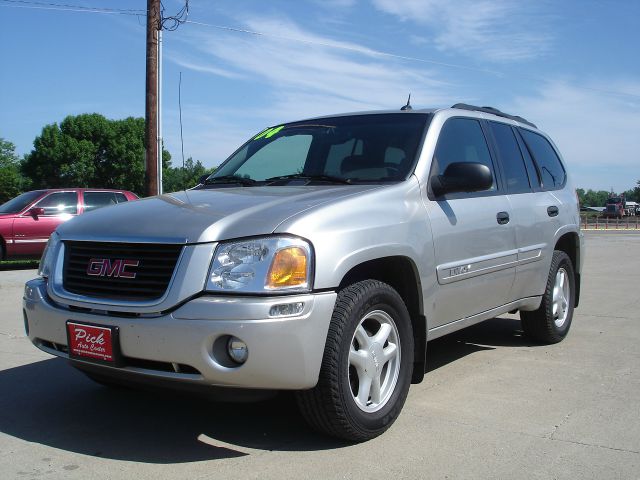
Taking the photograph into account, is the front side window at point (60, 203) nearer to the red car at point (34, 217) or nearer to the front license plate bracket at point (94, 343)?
the red car at point (34, 217)

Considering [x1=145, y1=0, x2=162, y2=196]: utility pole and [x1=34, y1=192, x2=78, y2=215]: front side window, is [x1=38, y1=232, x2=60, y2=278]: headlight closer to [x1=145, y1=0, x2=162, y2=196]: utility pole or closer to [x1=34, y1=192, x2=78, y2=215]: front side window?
[x1=145, y1=0, x2=162, y2=196]: utility pole

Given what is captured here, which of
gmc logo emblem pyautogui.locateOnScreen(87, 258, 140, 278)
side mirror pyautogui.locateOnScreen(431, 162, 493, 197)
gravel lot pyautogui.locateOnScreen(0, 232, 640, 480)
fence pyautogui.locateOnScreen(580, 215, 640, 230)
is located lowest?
fence pyautogui.locateOnScreen(580, 215, 640, 230)

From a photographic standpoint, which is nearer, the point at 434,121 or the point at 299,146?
the point at 434,121

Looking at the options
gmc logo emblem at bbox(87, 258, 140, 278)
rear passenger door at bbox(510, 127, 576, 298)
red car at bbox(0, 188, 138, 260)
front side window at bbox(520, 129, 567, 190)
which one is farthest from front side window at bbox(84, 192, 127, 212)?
gmc logo emblem at bbox(87, 258, 140, 278)

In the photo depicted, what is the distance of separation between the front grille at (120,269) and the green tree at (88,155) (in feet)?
174

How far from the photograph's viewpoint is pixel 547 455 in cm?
339

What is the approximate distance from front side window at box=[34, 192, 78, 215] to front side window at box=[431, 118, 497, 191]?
11.6 m

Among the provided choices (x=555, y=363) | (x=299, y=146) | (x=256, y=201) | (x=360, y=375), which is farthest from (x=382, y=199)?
(x=555, y=363)

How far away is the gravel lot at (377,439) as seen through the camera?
324 centimetres

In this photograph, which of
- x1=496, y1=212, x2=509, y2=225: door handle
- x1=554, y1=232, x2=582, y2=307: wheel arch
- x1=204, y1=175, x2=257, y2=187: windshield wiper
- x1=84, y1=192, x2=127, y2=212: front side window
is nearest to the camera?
x1=204, y1=175, x2=257, y2=187: windshield wiper

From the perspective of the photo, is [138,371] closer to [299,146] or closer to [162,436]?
[162,436]

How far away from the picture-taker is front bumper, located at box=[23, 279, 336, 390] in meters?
3.07

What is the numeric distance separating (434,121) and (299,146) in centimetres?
100

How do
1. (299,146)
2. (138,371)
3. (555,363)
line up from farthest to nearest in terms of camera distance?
(555,363) → (299,146) → (138,371)
